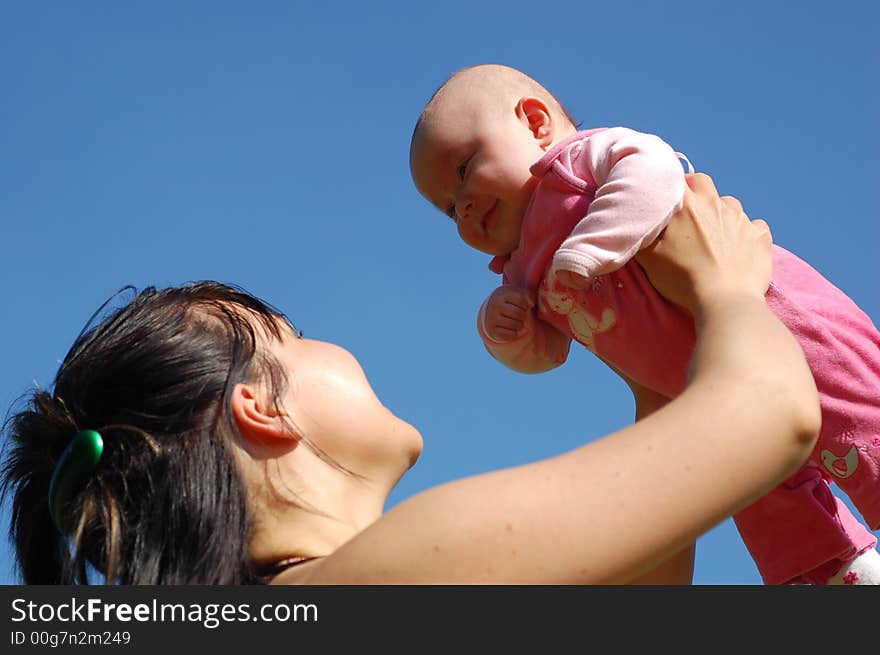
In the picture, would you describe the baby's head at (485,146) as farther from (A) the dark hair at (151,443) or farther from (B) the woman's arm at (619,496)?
(B) the woman's arm at (619,496)

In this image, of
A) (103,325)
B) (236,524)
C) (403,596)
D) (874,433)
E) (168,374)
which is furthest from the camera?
(874,433)

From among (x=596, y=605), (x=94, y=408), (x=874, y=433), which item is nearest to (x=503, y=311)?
(x=874, y=433)

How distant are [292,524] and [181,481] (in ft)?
0.81

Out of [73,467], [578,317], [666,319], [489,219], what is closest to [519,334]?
[578,317]

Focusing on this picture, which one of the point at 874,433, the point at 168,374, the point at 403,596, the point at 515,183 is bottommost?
the point at 403,596

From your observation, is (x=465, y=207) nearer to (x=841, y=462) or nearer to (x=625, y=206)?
(x=625, y=206)

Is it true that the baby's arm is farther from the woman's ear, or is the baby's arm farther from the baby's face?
the woman's ear

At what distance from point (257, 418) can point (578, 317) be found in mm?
1093

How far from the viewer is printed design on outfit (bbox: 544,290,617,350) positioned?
119 inches

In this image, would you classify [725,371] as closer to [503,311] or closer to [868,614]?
[868,614]

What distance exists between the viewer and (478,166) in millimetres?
3467

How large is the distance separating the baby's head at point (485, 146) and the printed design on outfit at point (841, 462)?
1095 mm

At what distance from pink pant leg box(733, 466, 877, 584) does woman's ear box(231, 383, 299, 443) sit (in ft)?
4.91

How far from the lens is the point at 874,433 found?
2971mm
